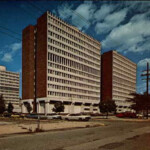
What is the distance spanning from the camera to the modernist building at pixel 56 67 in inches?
2643

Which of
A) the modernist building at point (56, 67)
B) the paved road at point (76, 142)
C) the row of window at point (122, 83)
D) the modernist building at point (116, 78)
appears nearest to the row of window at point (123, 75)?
the modernist building at point (116, 78)

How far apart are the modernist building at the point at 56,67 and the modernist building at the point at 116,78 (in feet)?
59.5

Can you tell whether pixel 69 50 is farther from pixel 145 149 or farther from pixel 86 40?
pixel 145 149

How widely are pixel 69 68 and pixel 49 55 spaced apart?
478 inches

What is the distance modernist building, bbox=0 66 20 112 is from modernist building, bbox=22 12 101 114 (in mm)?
61721

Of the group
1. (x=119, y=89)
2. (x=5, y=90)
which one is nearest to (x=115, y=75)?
(x=119, y=89)

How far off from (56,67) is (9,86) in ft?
264

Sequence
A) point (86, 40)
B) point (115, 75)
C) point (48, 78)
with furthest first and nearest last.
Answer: point (115, 75)
point (86, 40)
point (48, 78)

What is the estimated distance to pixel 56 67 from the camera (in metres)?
69.6

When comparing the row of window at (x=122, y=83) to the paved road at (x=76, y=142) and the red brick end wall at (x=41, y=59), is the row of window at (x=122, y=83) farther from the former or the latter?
the paved road at (x=76, y=142)

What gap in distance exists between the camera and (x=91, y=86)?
8900 centimetres

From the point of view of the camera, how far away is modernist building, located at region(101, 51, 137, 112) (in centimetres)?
10419

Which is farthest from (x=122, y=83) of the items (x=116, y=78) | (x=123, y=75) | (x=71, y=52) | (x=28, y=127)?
(x=28, y=127)

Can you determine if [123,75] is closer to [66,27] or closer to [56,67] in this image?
[66,27]
